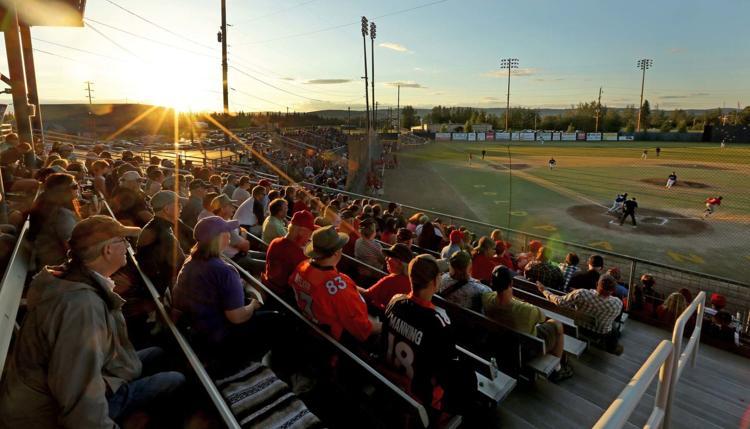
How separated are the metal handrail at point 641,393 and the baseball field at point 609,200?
1019 cm

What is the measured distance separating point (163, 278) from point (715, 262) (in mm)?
16918

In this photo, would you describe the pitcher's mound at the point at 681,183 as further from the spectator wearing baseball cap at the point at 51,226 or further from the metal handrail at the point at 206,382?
the spectator wearing baseball cap at the point at 51,226

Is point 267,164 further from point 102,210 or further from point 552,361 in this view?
point 552,361

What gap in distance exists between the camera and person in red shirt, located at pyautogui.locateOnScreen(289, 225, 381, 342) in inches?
119

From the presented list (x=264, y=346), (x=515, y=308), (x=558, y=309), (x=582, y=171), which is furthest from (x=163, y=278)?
(x=582, y=171)

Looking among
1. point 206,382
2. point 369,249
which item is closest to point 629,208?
point 369,249

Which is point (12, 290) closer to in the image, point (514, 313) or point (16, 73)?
point (514, 313)

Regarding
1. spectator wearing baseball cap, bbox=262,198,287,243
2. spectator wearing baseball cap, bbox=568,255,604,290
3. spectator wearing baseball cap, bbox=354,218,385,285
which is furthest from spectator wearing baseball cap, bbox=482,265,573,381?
spectator wearing baseball cap, bbox=262,198,287,243

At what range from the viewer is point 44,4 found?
9.38m

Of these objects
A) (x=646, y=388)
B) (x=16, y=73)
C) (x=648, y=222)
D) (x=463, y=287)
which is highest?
(x=16, y=73)

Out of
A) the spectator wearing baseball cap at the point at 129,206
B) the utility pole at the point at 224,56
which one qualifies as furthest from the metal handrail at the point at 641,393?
the utility pole at the point at 224,56

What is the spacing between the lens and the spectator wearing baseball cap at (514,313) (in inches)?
146

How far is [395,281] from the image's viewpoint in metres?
3.64

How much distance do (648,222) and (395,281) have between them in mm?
20215
